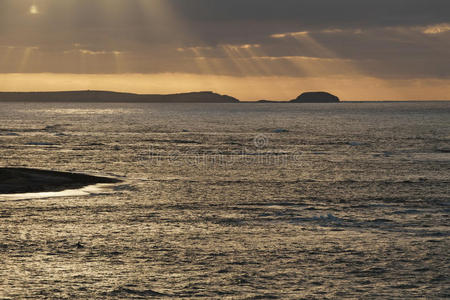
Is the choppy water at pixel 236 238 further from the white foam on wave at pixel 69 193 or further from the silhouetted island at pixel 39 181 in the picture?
the silhouetted island at pixel 39 181

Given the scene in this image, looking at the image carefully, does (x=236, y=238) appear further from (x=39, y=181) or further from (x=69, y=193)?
(x=39, y=181)

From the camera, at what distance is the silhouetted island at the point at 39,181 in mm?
31264

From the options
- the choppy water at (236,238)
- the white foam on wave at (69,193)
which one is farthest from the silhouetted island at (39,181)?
the choppy water at (236,238)

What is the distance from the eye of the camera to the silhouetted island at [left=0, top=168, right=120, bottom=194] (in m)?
31.3

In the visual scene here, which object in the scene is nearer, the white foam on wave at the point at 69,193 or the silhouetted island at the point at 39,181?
the white foam on wave at the point at 69,193

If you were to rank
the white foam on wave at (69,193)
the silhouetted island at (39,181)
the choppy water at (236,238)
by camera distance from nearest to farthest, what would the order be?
1. the choppy water at (236,238)
2. the white foam on wave at (69,193)
3. the silhouetted island at (39,181)

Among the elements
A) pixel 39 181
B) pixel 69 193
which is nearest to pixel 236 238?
pixel 69 193

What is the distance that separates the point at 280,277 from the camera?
1623 centimetres

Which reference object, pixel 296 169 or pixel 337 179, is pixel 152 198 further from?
pixel 296 169

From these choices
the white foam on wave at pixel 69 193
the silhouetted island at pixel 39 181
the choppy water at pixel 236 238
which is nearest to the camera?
the choppy water at pixel 236 238

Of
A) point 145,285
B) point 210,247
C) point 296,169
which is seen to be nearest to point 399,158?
point 296,169

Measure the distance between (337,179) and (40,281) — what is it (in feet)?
81.0

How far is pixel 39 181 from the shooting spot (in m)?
33.5

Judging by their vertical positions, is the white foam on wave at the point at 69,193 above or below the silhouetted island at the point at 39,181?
below
